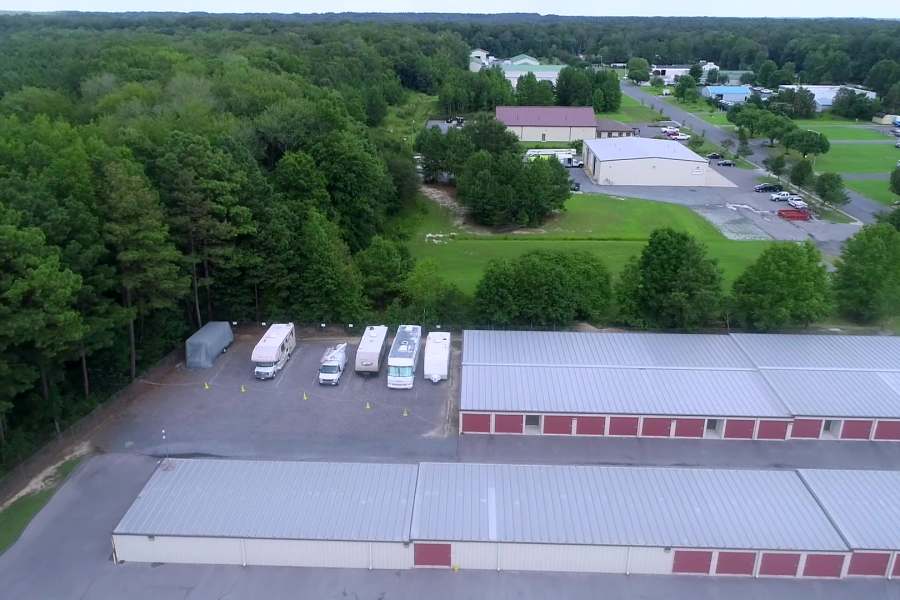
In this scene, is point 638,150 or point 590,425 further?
point 638,150

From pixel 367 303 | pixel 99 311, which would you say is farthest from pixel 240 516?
pixel 367 303

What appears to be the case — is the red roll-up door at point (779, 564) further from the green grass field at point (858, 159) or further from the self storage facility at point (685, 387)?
the green grass field at point (858, 159)

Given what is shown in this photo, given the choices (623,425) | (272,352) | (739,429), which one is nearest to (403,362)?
(272,352)

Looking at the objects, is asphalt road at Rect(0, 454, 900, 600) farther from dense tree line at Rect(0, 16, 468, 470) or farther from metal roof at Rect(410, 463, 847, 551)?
dense tree line at Rect(0, 16, 468, 470)

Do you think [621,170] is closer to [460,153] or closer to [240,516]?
[460,153]

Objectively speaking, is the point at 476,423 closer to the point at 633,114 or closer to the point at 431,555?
the point at 431,555

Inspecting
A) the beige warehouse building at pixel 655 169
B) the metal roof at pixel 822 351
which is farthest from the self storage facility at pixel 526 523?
the beige warehouse building at pixel 655 169
